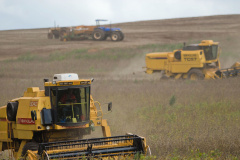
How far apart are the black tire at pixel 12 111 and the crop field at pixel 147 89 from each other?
313 cm

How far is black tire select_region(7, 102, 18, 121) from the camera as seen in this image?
1041cm

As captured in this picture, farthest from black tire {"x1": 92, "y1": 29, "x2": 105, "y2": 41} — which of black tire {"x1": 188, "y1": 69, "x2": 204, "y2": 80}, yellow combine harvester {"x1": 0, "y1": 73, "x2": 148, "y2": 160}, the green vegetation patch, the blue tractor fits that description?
yellow combine harvester {"x1": 0, "y1": 73, "x2": 148, "y2": 160}

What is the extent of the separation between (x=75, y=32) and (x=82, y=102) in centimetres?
3838

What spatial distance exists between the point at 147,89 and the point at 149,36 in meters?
33.6

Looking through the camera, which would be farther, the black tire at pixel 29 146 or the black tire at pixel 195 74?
the black tire at pixel 195 74

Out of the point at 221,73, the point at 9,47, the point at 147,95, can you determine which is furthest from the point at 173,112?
the point at 9,47

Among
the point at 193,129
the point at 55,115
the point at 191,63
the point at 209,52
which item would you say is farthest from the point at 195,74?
the point at 55,115

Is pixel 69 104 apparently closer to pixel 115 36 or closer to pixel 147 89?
pixel 147 89

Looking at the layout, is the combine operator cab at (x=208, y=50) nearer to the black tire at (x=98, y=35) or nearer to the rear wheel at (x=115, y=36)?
the rear wheel at (x=115, y=36)

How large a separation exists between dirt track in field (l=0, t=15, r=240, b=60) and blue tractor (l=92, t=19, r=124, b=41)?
2.14 feet

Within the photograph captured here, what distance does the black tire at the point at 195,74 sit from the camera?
2652 cm

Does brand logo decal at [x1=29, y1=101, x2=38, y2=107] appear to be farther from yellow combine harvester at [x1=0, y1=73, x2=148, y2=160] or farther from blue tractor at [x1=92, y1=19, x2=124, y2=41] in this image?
blue tractor at [x1=92, y1=19, x2=124, y2=41]

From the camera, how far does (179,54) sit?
27.5 m

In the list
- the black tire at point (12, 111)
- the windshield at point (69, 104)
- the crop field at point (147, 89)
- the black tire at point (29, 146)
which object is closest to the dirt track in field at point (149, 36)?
the crop field at point (147, 89)
